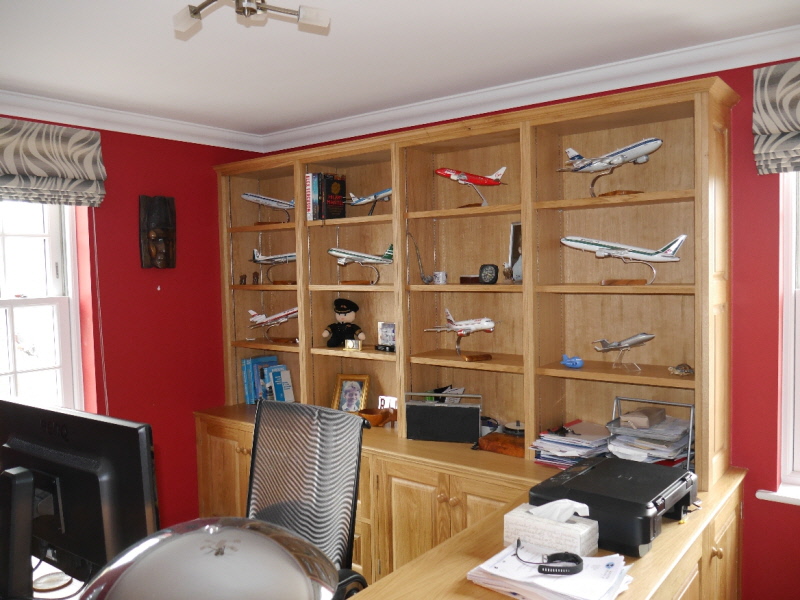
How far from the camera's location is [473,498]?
271 cm

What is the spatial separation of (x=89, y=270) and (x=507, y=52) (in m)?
2.40

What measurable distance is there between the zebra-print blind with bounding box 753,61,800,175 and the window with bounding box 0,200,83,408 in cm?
329

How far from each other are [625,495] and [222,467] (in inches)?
101

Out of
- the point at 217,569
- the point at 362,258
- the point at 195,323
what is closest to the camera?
the point at 217,569

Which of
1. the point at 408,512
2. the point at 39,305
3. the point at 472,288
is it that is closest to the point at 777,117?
the point at 472,288

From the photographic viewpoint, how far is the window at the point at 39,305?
3.19 m

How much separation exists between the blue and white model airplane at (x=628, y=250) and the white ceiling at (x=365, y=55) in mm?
732

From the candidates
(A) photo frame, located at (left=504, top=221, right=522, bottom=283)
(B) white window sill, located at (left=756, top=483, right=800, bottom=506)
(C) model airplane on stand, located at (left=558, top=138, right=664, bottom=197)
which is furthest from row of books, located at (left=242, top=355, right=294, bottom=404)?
(B) white window sill, located at (left=756, top=483, right=800, bottom=506)

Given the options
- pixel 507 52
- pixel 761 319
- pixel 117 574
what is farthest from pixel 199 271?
pixel 117 574

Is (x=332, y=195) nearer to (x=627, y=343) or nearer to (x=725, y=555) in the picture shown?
(x=627, y=343)

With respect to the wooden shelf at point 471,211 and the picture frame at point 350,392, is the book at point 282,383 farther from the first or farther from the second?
the wooden shelf at point 471,211

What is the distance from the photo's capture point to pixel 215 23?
2.19 meters

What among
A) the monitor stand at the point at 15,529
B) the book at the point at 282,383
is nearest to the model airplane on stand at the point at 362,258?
the book at the point at 282,383

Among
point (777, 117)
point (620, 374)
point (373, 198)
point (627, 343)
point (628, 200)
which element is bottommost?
point (620, 374)
